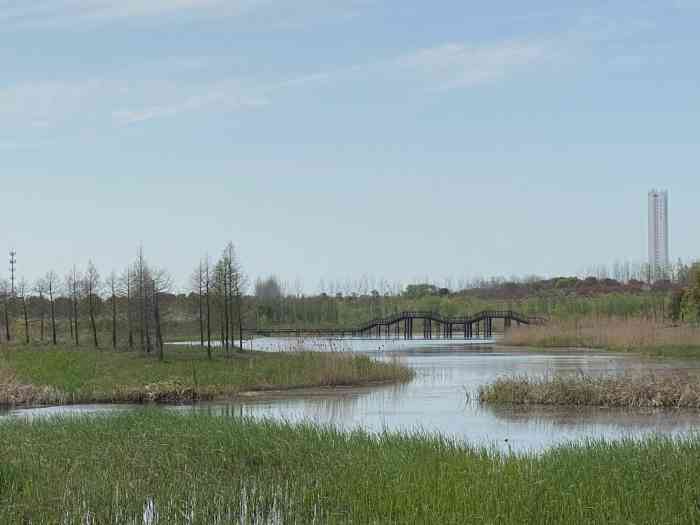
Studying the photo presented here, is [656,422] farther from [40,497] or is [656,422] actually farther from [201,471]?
[40,497]

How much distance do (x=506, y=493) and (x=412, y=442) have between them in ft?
12.6

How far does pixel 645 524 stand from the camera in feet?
38.3

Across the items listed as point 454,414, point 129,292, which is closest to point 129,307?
point 129,292

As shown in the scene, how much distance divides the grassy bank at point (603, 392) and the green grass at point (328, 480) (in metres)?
11.1

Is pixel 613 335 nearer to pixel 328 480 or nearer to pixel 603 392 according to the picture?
pixel 603 392

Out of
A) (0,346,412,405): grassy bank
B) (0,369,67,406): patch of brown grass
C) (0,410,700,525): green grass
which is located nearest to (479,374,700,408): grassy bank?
(0,346,412,405): grassy bank

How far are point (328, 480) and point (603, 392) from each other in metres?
14.9

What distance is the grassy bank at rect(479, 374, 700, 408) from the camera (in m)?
26.8

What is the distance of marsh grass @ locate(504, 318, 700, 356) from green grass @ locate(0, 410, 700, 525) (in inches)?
1442

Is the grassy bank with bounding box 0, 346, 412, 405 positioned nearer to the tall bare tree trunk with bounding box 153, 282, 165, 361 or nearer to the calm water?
the tall bare tree trunk with bounding box 153, 282, 165, 361

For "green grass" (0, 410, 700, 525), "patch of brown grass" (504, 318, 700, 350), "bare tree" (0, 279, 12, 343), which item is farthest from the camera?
"bare tree" (0, 279, 12, 343)

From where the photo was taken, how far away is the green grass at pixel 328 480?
41.0ft

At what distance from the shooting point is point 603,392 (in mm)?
27422

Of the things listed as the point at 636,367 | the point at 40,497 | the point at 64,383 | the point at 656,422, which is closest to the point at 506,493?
the point at 40,497
